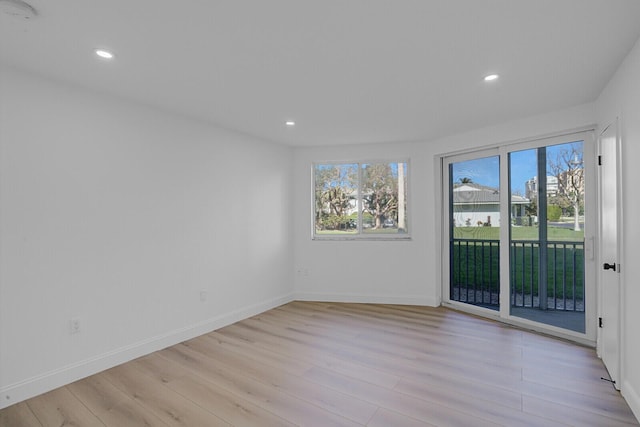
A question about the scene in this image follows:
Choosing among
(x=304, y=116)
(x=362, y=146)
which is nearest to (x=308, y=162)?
(x=362, y=146)

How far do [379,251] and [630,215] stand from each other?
303 cm

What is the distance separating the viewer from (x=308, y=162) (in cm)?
525

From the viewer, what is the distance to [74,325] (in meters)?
2.75

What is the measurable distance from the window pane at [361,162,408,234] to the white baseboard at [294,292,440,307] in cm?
95

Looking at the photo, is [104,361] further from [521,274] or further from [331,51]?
[521,274]

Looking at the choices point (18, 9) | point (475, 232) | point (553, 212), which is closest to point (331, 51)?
point (18, 9)

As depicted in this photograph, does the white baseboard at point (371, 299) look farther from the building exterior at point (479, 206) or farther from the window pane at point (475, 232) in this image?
the building exterior at point (479, 206)

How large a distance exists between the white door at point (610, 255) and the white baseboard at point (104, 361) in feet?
11.9

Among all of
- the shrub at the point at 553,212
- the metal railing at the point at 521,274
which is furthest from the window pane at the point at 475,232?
the shrub at the point at 553,212

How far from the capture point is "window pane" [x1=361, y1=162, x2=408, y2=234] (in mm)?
5055

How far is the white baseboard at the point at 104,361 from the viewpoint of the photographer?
2.43 meters

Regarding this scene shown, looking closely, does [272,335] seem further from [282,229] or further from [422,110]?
[422,110]

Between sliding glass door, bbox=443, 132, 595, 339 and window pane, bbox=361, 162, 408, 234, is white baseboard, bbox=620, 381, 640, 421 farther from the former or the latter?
window pane, bbox=361, 162, 408, 234

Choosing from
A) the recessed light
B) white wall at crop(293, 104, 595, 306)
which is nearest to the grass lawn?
white wall at crop(293, 104, 595, 306)
